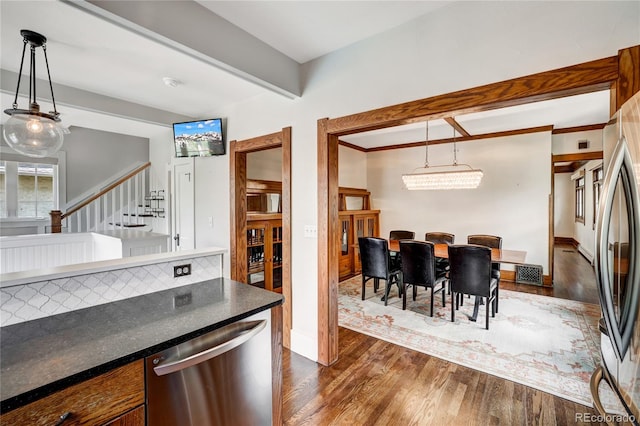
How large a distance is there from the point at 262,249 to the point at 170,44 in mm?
2591

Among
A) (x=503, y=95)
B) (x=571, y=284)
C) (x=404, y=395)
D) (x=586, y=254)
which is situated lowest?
(x=404, y=395)

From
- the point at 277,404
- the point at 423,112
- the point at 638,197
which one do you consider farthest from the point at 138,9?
the point at 638,197

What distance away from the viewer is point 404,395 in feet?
6.91

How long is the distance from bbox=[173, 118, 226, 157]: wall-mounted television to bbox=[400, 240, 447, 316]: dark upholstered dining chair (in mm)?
2601

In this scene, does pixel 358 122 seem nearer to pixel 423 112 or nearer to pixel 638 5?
pixel 423 112

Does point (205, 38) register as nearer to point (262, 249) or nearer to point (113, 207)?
point (262, 249)

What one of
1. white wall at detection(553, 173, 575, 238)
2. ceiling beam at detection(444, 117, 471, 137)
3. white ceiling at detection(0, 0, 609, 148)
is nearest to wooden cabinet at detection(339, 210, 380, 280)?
ceiling beam at detection(444, 117, 471, 137)

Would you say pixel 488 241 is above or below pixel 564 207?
below

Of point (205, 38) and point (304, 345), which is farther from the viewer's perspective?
point (304, 345)

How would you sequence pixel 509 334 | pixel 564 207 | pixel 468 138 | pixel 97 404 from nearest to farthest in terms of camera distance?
1. pixel 97 404
2. pixel 509 334
3. pixel 468 138
4. pixel 564 207

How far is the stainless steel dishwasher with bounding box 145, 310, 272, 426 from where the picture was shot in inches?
41.6

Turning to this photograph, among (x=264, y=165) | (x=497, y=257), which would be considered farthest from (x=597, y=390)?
(x=264, y=165)

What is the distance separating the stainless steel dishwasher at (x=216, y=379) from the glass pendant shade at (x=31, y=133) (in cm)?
209

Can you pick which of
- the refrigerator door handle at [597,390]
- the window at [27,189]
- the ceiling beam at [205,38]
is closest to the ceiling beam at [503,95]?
the ceiling beam at [205,38]
